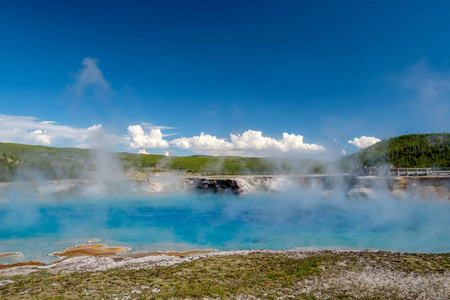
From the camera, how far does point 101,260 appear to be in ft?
49.3

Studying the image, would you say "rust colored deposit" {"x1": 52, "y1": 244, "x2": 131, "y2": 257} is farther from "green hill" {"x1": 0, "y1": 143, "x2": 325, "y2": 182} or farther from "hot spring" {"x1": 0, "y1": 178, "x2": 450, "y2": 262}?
"green hill" {"x1": 0, "y1": 143, "x2": 325, "y2": 182}

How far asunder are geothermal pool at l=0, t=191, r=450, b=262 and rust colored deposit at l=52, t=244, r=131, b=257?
93 cm

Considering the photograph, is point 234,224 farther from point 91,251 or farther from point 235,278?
point 235,278

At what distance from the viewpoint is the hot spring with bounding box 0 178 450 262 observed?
65.0 ft

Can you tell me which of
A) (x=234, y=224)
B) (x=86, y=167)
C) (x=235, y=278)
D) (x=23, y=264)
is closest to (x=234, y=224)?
(x=234, y=224)

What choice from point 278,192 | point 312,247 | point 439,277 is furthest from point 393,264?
point 278,192

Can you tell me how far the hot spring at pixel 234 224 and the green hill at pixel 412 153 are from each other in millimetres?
19101

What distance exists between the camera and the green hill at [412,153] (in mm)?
47162

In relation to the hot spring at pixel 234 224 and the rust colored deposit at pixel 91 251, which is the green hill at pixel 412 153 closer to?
the hot spring at pixel 234 224

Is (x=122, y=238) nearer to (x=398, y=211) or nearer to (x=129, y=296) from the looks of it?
(x=129, y=296)

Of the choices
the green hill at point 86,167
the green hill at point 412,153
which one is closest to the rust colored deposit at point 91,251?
the green hill at point 86,167

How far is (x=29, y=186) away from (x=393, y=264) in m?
56.8

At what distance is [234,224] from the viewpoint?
27047 mm

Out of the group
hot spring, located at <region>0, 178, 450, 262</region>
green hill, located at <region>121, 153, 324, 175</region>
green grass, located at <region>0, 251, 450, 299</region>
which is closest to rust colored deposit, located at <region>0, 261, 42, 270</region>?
hot spring, located at <region>0, 178, 450, 262</region>
